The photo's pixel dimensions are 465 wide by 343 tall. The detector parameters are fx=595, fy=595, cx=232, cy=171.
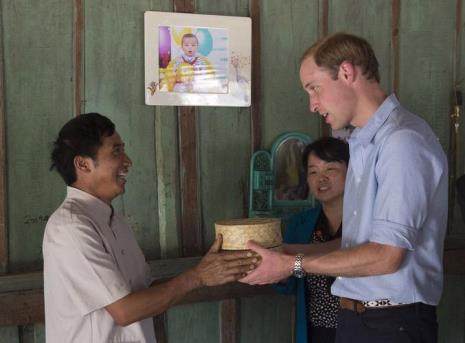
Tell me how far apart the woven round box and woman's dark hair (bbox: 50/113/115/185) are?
51cm

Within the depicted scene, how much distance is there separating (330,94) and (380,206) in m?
0.37

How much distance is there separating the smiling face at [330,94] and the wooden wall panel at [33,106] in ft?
3.66

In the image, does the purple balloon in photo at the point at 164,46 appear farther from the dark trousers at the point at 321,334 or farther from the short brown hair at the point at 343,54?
the dark trousers at the point at 321,334

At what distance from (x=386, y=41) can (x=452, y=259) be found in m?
1.16

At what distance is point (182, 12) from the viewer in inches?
102

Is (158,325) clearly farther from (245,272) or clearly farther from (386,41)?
(386,41)

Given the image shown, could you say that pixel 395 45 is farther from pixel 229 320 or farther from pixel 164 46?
pixel 229 320

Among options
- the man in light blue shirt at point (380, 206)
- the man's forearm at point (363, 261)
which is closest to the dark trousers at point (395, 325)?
the man in light blue shirt at point (380, 206)

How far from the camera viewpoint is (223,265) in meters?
2.03

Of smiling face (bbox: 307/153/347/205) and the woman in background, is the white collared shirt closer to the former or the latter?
the woman in background

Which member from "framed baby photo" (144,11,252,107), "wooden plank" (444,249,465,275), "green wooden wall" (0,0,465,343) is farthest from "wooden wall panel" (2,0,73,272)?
"wooden plank" (444,249,465,275)

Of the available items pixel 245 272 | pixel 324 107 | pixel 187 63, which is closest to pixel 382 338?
pixel 245 272

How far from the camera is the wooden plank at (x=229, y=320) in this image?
108 inches

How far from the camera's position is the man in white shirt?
178 centimetres
